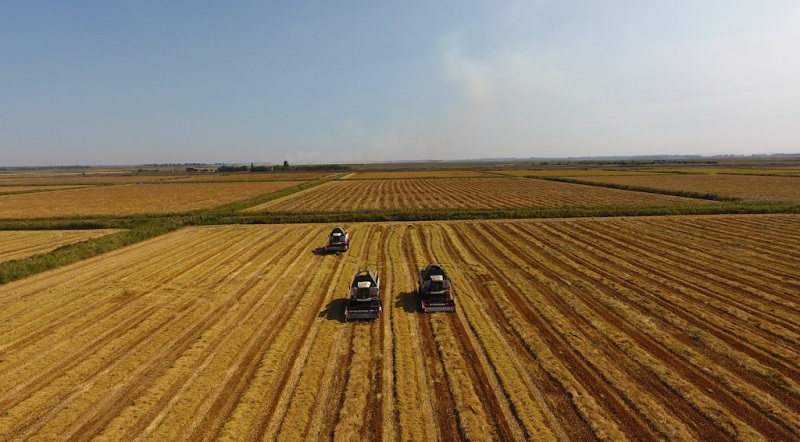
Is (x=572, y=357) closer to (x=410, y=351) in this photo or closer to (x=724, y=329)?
(x=410, y=351)

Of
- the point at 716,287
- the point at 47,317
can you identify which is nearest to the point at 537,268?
the point at 716,287

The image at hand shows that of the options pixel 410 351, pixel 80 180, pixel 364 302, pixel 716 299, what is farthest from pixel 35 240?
pixel 80 180

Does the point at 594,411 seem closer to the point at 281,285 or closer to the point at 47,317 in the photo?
the point at 281,285

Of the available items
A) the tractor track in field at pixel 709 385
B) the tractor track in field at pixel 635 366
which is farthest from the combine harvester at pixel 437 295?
Result: the tractor track in field at pixel 709 385

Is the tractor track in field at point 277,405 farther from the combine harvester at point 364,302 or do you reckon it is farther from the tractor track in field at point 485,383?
the tractor track in field at point 485,383

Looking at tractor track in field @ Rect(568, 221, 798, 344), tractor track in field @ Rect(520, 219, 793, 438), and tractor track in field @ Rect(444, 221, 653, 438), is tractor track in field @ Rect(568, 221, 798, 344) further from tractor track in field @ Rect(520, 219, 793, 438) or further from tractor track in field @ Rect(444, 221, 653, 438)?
tractor track in field @ Rect(444, 221, 653, 438)
